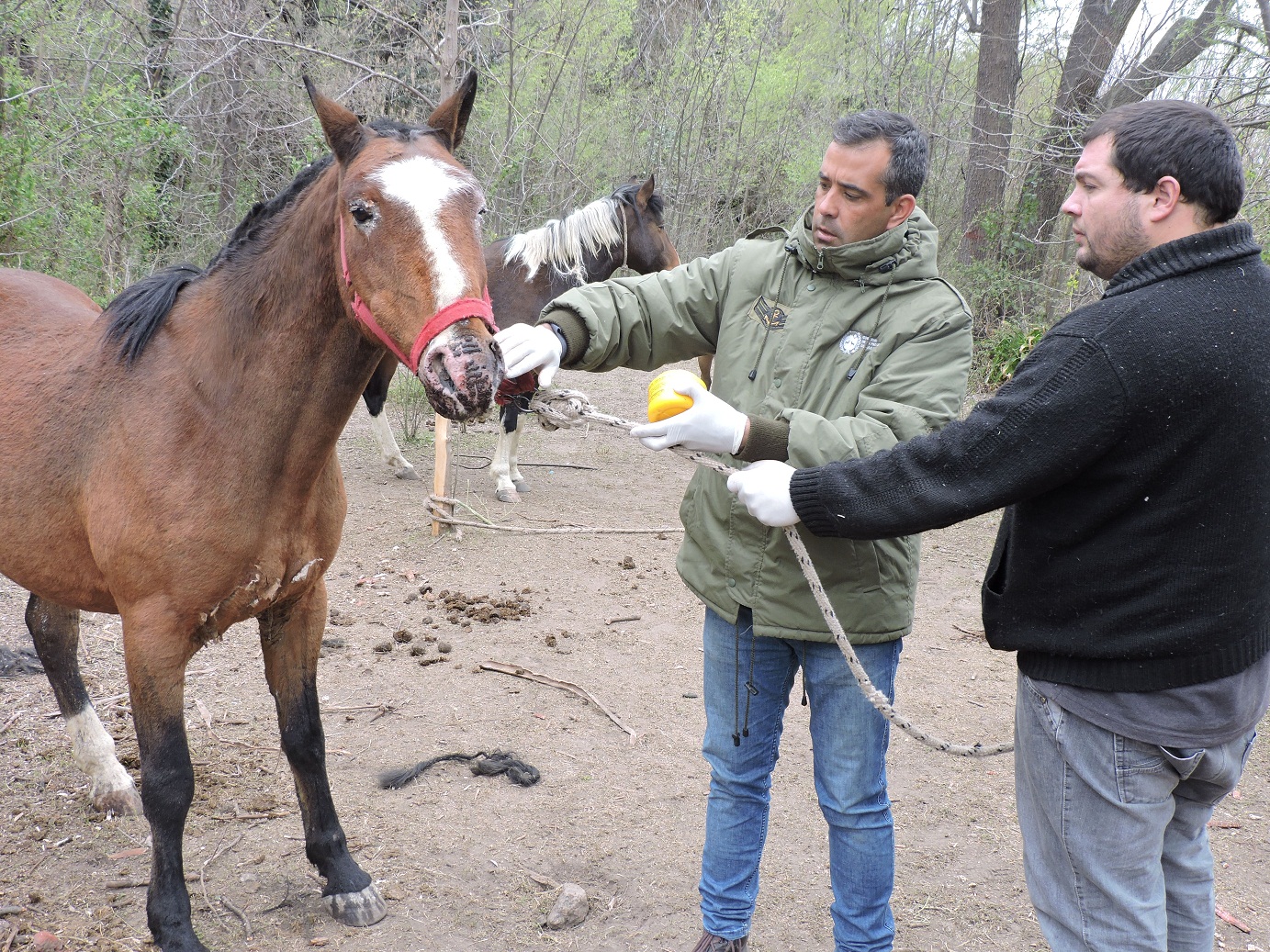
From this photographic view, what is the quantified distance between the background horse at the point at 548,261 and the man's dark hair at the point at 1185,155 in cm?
556

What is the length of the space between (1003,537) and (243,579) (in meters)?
1.85

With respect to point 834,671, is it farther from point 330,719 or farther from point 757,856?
point 330,719

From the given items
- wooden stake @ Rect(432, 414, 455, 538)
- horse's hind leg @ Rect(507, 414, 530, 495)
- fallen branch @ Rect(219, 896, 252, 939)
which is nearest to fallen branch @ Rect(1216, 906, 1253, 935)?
fallen branch @ Rect(219, 896, 252, 939)

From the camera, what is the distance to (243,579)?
2348 mm

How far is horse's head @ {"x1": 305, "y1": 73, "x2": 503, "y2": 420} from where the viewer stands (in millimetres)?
1856

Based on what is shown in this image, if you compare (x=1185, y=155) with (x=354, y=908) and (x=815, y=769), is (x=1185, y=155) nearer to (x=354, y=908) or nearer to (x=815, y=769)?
(x=815, y=769)

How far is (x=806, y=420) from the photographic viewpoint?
1.96 meters

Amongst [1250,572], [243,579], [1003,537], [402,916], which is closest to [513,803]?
[402,916]

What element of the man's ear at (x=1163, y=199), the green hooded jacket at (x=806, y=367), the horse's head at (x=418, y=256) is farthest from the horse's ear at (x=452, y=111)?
the man's ear at (x=1163, y=199)

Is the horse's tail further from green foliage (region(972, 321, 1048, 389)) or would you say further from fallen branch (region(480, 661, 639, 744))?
green foliage (region(972, 321, 1048, 389))

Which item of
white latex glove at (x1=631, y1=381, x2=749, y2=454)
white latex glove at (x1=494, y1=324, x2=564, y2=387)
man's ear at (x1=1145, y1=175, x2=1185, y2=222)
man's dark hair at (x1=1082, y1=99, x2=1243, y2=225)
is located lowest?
white latex glove at (x1=631, y1=381, x2=749, y2=454)

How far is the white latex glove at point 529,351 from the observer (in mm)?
2113

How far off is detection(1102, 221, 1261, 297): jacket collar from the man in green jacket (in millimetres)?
536

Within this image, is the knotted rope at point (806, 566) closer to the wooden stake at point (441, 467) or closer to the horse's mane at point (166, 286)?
the horse's mane at point (166, 286)
